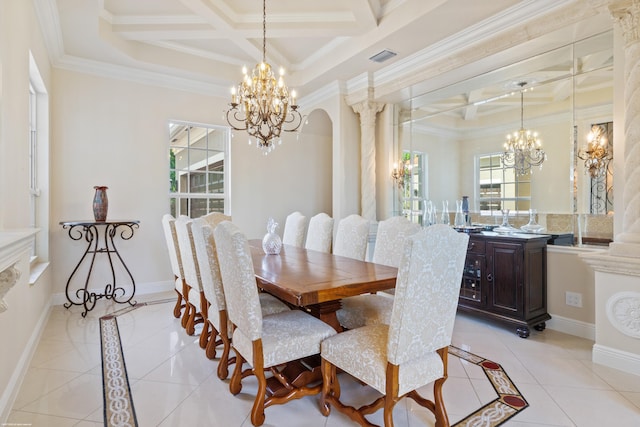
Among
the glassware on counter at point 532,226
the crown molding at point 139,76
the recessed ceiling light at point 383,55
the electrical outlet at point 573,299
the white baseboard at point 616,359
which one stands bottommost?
the white baseboard at point 616,359

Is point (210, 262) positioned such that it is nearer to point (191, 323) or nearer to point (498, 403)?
point (191, 323)

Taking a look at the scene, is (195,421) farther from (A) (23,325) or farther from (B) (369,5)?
(B) (369,5)

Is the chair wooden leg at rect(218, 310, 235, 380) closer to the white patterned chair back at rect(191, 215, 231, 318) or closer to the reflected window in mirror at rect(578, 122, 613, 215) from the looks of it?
the white patterned chair back at rect(191, 215, 231, 318)

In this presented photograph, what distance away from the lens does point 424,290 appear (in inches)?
61.8

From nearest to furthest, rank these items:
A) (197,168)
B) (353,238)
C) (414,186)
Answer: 1. (353,238)
2. (414,186)
3. (197,168)

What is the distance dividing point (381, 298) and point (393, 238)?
514 mm

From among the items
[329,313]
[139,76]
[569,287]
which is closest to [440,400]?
[329,313]

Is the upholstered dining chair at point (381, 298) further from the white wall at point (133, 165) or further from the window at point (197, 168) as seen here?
the window at point (197, 168)

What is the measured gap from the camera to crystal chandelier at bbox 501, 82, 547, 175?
3.59 m

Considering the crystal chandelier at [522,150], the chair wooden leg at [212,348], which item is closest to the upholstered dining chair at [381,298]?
the chair wooden leg at [212,348]

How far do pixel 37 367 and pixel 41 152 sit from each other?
2428 mm

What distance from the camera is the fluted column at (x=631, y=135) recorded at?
2424 mm

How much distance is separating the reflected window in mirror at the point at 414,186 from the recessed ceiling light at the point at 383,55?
4.42 feet

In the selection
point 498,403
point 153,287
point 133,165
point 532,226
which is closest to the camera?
point 498,403
